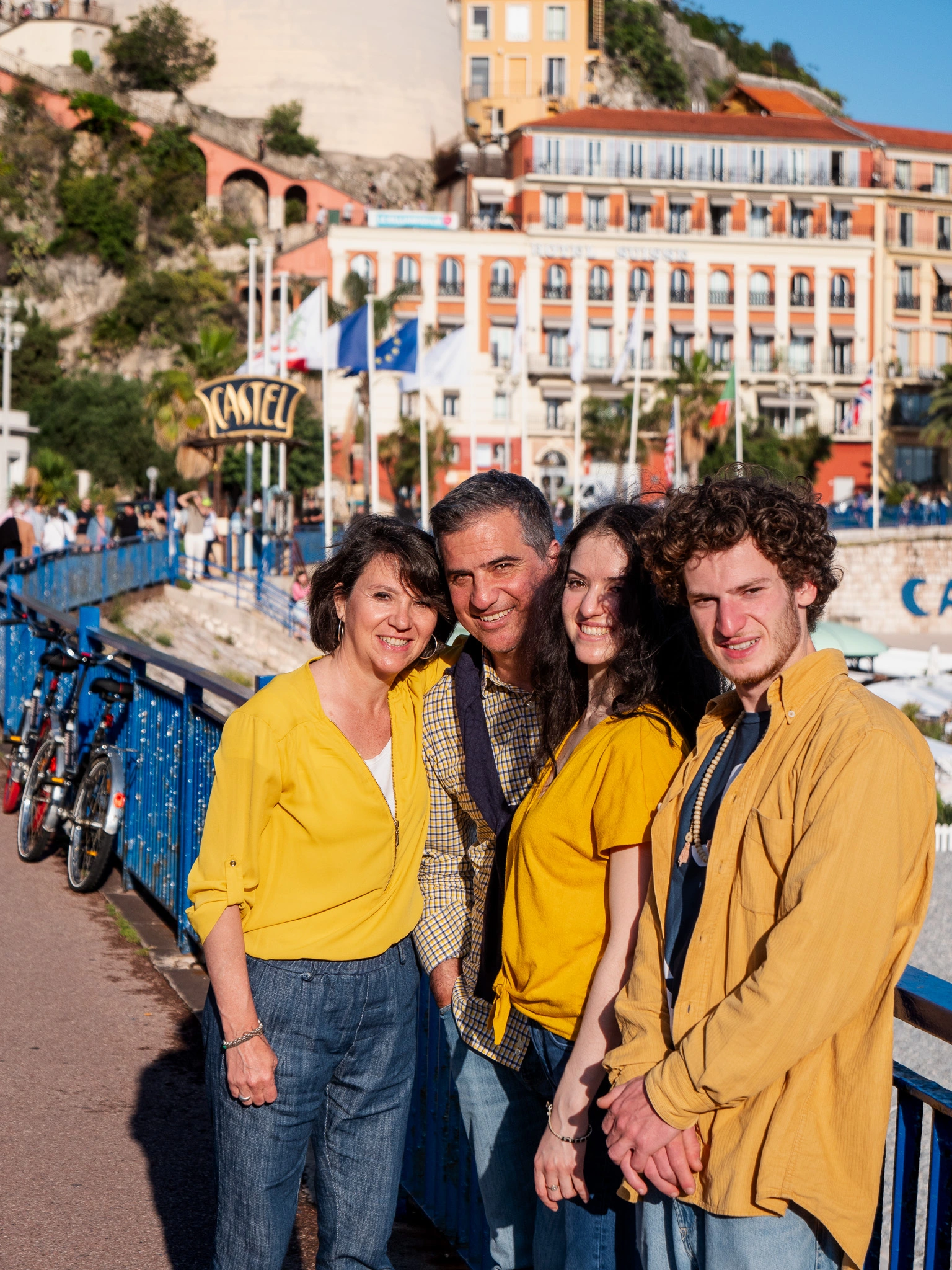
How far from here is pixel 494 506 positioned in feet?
9.66

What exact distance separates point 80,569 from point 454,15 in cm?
7424

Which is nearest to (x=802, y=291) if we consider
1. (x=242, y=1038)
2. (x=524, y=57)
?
(x=524, y=57)

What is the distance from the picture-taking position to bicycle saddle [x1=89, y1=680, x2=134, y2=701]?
6.88 meters

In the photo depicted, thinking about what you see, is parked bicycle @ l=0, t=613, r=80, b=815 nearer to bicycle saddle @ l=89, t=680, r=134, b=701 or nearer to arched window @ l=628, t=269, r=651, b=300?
bicycle saddle @ l=89, t=680, r=134, b=701

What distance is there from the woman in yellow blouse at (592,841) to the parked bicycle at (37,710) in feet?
18.9

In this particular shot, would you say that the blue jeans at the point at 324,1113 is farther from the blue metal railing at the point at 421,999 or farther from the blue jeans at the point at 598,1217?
the blue metal railing at the point at 421,999

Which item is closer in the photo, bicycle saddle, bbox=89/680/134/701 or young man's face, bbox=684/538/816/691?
young man's face, bbox=684/538/816/691

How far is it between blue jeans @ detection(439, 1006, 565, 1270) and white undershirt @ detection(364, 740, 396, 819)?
513 millimetres

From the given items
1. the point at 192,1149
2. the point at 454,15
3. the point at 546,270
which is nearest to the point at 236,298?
the point at 546,270

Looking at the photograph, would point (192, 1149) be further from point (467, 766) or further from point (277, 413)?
point (277, 413)

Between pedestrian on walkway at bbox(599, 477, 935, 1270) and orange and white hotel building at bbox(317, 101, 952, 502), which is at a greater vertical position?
orange and white hotel building at bbox(317, 101, 952, 502)

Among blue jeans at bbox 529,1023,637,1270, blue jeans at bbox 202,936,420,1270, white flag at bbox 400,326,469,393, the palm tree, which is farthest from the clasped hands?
the palm tree

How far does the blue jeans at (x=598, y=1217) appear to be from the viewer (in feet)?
8.07

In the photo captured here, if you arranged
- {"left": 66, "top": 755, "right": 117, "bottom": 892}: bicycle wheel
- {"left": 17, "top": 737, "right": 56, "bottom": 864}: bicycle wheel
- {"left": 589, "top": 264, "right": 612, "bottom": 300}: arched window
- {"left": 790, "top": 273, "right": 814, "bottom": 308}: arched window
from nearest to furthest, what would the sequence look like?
{"left": 66, "top": 755, "right": 117, "bottom": 892}: bicycle wheel → {"left": 17, "top": 737, "right": 56, "bottom": 864}: bicycle wheel → {"left": 589, "top": 264, "right": 612, "bottom": 300}: arched window → {"left": 790, "top": 273, "right": 814, "bottom": 308}: arched window
